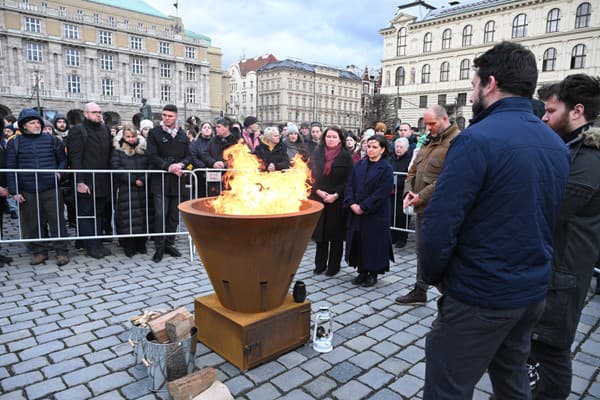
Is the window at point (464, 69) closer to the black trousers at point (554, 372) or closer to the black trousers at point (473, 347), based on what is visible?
the black trousers at point (554, 372)

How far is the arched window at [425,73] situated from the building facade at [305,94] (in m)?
33.0

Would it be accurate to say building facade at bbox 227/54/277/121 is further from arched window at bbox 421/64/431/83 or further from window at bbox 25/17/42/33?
arched window at bbox 421/64/431/83

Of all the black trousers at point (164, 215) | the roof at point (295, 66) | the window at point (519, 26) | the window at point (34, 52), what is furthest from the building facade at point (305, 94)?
the black trousers at point (164, 215)

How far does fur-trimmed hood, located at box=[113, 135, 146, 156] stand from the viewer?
632 cm

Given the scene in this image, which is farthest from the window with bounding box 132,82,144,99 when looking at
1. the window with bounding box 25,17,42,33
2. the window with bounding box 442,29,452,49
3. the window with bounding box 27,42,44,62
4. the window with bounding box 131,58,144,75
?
the window with bounding box 442,29,452,49

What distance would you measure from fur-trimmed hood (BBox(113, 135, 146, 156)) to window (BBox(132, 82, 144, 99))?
57.5 metres

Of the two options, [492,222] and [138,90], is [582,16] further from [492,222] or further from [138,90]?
[138,90]

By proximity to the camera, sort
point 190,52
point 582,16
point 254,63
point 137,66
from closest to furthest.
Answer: point 582,16 → point 137,66 → point 190,52 → point 254,63

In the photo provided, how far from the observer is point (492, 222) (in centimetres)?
182

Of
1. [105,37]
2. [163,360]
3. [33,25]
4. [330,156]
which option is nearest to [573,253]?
[163,360]

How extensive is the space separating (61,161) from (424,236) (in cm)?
612

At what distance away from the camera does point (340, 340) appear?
12.7 ft

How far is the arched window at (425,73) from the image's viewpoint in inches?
2041

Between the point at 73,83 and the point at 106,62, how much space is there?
5.59 metres
